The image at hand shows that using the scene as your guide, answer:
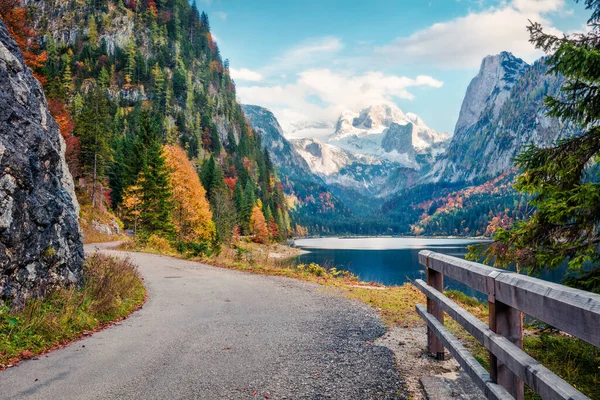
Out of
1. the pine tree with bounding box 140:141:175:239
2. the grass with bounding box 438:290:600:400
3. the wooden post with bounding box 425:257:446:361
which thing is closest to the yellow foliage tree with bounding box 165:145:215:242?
the pine tree with bounding box 140:141:175:239

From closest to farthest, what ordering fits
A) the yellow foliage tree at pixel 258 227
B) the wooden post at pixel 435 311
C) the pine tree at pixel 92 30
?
the wooden post at pixel 435 311 < the yellow foliage tree at pixel 258 227 < the pine tree at pixel 92 30

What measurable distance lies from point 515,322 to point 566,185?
6052mm

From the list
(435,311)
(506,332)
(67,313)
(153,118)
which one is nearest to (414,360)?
(435,311)

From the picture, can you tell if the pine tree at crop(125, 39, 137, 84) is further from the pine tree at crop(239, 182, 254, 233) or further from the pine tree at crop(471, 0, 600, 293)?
the pine tree at crop(471, 0, 600, 293)

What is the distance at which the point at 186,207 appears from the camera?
136 ft

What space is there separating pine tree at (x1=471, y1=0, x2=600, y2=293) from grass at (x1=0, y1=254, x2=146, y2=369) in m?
9.14

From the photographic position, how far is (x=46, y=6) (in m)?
127

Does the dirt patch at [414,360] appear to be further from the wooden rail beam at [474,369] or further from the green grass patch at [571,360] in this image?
the green grass patch at [571,360]

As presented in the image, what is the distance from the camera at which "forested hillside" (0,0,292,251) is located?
133 feet

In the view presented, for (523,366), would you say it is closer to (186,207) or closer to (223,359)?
(223,359)

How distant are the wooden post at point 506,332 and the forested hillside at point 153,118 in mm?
26613

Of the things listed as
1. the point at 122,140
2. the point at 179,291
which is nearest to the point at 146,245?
the point at 179,291

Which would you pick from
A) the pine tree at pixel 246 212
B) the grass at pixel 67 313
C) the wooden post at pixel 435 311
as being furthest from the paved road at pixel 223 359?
the pine tree at pixel 246 212

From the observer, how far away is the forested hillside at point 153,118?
40.7 meters
